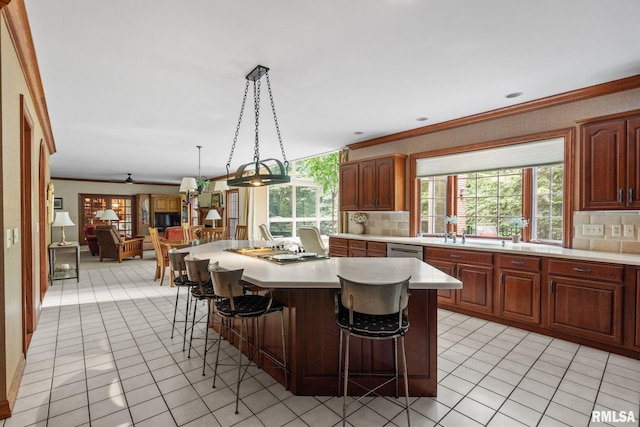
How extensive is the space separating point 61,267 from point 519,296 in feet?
24.6

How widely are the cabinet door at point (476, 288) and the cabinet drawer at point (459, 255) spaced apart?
0.23ft

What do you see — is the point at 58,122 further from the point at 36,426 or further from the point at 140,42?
the point at 36,426

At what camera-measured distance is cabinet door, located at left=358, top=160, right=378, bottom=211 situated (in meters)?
5.07

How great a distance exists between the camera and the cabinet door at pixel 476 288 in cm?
361

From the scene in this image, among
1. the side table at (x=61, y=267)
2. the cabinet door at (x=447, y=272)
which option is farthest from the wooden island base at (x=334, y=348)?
the side table at (x=61, y=267)

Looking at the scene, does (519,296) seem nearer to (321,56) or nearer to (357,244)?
(357,244)

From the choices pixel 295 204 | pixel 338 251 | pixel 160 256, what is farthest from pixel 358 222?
pixel 295 204

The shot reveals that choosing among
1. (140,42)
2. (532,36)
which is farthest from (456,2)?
(140,42)

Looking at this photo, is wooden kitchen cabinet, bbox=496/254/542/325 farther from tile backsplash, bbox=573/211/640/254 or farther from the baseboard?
the baseboard

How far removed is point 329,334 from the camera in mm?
2234

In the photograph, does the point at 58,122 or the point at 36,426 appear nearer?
the point at 36,426

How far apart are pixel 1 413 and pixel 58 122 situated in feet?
12.4

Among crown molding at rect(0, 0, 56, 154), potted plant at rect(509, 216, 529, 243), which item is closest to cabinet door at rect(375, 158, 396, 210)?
potted plant at rect(509, 216, 529, 243)

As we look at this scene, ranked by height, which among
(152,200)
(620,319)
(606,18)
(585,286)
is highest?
(606,18)
